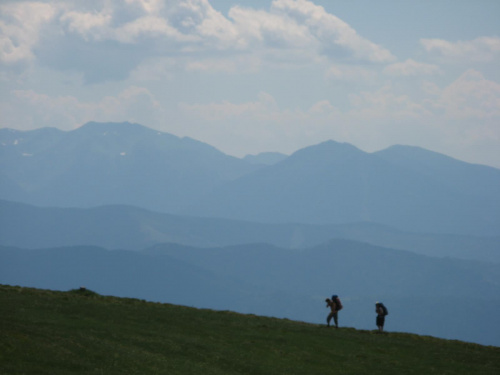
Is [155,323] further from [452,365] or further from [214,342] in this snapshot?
[452,365]

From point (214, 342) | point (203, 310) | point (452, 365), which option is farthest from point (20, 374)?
point (203, 310)

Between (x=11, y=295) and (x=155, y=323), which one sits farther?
(x=11, y=295)

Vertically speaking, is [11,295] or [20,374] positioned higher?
[11,295]

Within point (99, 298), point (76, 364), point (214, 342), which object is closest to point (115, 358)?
point (76, 364)

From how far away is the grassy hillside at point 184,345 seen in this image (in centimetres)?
2759

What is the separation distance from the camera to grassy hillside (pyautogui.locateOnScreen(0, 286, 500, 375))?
27594 millimetres

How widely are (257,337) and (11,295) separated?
1727 centimetres

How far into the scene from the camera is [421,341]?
153 ft

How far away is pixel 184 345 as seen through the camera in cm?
3462

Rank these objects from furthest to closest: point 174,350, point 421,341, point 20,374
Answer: point 421,341
point 174,350
point 20,374

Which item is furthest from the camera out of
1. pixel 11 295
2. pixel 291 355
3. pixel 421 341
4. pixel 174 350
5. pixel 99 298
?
pixel 99 298

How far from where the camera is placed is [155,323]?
40.7 m

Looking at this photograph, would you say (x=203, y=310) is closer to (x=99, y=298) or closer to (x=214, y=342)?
(x=99, y=298)

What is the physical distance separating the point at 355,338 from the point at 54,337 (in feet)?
71.5
